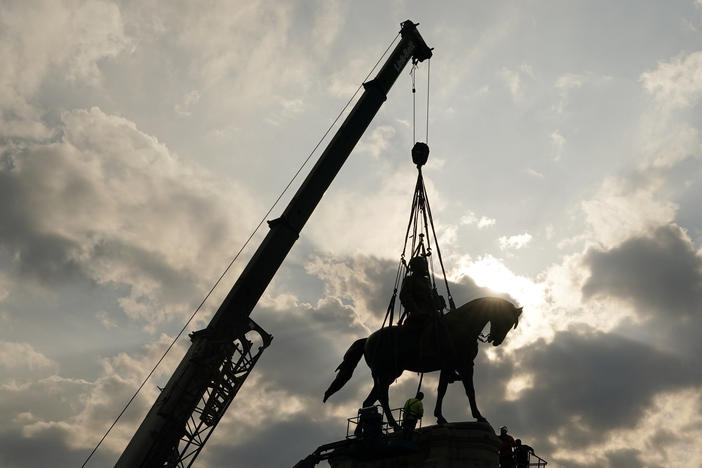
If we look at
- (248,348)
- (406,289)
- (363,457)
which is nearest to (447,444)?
(363,457)

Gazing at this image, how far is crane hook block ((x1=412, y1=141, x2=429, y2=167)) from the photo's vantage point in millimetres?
25719

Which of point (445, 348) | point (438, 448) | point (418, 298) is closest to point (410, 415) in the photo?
point (438, 448)

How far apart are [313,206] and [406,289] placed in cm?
653

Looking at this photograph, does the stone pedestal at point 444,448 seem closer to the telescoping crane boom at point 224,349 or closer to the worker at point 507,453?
the worker at point 507,453

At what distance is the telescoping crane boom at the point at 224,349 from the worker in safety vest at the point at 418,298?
570cm

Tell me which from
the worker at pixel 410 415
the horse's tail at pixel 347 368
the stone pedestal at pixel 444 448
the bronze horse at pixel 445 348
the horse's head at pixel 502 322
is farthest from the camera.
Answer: the horse's tail at pixel 347 368

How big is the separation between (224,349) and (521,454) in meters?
10.6

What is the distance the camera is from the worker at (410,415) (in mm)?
19188

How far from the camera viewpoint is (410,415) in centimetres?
1958

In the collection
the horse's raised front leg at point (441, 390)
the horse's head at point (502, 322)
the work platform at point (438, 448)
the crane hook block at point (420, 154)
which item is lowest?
the work platform at point (438, 448)

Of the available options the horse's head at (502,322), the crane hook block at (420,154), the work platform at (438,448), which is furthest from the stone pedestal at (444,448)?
the crane hook block at (420,154)

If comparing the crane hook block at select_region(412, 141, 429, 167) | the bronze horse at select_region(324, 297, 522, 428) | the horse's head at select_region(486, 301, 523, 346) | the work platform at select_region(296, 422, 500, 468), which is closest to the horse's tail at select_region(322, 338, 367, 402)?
the bronze horse at select_region(324, 297, 522, 428)

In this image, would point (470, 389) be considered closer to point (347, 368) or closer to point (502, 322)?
point (502, 322)

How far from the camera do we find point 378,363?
71.1 feet
